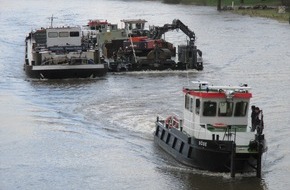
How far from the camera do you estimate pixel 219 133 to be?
27125mm

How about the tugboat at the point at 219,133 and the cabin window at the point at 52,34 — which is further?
the cabin window at the point at 52,34

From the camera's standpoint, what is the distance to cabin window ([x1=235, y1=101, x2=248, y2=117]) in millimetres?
27891

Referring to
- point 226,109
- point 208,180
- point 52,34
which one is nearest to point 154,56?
point 52,34

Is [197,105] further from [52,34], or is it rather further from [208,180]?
[52,34]

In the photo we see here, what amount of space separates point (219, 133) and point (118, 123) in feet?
32.6

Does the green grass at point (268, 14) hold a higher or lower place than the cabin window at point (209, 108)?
higher

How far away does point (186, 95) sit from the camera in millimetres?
29047

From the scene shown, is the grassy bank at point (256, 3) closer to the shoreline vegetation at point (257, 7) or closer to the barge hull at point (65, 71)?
the shoreline vegetation at point (257, 7)

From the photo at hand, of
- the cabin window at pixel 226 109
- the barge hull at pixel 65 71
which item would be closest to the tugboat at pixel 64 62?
the barge hull at pixel 65 71

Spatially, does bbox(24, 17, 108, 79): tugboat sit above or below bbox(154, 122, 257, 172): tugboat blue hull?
above

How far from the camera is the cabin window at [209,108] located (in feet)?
91.0

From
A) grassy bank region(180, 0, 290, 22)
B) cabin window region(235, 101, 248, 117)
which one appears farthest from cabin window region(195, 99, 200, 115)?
grassy bank region(180, 0, 290, 22)

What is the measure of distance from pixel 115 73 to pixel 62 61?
12.6 ft

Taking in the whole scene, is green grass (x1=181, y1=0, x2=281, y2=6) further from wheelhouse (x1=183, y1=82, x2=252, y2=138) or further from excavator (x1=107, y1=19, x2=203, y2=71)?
wheelhouse (x1=183, y1=82, x2=252, y2=138)
